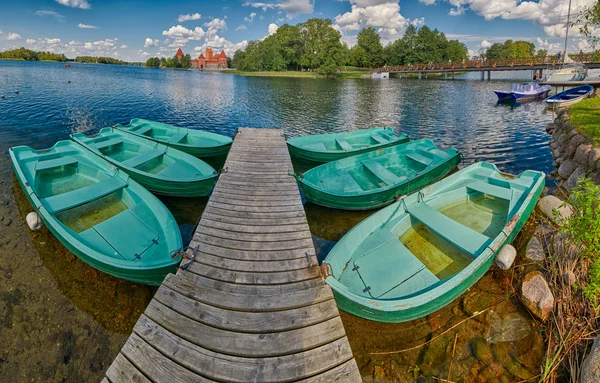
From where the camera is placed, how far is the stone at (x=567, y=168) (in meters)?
11.0

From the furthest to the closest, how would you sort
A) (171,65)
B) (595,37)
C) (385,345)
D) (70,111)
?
1. (171,65)
2. (70,111)
3. (595,37)
4. (385,345)

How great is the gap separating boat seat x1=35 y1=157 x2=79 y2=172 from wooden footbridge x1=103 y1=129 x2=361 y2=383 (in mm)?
6456

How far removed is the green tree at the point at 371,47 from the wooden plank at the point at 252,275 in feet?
327

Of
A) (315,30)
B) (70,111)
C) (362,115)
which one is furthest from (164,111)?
(315,30)

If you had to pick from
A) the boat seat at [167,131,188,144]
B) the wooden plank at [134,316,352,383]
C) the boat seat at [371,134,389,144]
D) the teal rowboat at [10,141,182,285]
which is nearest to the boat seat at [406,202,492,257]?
the wooden plank at [134,316,352,383]

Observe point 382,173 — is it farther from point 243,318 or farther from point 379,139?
point 243,318

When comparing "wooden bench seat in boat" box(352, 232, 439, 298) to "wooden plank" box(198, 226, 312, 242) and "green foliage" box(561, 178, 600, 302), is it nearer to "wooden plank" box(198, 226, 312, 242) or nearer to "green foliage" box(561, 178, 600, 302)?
"wooden plank" box(198, 226, 312, 242)

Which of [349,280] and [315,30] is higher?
[315,30]

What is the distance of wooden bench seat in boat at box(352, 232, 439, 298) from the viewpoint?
195 inches

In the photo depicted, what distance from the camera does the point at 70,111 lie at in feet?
80.7

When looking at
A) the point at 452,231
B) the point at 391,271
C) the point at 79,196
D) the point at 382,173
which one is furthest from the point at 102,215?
the point at 452,231

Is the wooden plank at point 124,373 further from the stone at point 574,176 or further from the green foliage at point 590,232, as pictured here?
the stone at point 574,176

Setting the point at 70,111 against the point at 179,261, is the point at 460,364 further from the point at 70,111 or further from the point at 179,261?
the point at 70,111

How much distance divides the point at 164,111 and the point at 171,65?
567 feet
